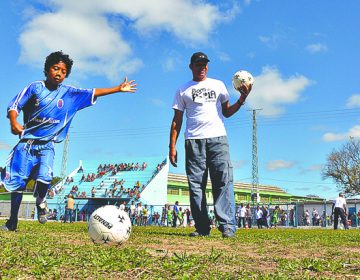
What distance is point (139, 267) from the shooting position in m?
2.57

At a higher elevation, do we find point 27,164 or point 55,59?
point 55,59

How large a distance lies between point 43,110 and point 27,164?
88 centimetres

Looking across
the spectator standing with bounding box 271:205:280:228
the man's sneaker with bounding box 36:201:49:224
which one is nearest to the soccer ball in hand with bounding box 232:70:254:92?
the man's sneaker with bounding box 36:201:49:224

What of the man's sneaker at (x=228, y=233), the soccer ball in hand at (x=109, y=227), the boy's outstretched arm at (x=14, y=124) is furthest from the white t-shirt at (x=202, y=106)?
the boy's outstretched arm at (x=14, y=124)

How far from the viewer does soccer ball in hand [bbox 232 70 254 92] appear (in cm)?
616

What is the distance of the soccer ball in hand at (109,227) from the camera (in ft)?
13.7

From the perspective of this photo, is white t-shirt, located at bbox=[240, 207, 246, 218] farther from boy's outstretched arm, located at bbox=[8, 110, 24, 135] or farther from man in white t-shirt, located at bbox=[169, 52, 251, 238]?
boy's outstretched arm, located at bbox=[8, 110, 24, 135]

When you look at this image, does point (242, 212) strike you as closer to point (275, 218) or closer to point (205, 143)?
point (275, 218)

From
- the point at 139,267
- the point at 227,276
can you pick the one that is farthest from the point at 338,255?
the point at 139,267

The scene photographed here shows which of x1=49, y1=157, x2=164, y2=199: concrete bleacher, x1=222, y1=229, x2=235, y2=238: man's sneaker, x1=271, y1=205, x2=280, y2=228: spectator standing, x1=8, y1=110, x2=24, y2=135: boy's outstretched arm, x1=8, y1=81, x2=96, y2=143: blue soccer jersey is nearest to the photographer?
x1=222, y1=229, x2=235, y2=238: man's sneaker

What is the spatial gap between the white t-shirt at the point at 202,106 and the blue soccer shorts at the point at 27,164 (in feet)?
7.18

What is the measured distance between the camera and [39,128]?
6.30 metres

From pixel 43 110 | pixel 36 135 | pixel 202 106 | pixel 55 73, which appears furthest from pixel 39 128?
pixel 202 106

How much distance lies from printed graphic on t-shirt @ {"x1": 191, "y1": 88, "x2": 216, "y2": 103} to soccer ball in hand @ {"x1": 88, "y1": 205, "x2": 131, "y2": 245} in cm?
252
